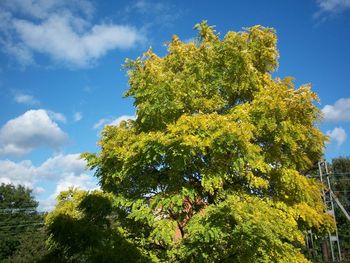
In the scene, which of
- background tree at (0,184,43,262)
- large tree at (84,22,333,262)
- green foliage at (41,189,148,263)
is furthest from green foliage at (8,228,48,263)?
large tree at (84,22,333,262)

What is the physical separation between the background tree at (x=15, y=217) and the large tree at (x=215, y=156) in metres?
45.5

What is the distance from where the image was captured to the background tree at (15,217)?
54156 millimetres

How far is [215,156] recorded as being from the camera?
11.7 metres

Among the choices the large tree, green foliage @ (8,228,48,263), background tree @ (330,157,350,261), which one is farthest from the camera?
background tree @ (330,157,350,261)

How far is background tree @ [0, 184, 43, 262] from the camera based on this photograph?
54156 millimetres

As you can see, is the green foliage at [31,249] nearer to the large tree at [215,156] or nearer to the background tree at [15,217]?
the background tree at [15,217]

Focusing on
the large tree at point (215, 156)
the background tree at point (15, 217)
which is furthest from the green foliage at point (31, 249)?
the large tree at point (215, 156)

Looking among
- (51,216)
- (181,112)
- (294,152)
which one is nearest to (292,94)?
(294,152)

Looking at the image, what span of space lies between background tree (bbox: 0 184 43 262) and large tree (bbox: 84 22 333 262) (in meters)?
45.5

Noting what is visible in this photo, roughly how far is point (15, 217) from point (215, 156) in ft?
178

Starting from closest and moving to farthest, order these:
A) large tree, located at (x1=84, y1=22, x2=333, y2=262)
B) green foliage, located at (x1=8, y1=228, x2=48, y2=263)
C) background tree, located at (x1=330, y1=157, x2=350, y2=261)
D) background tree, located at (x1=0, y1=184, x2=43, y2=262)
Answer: large tree, located at (x1=84, y1=22, x2=333, y2=262)
green foliage, located at (x1=8, y1=228, x2=48, y2=263)
background tree, located at (x1=330, y1=157, x2=350, y2=261)
background tree, located at (x1=0, y1=184, x2=43, y2=262)

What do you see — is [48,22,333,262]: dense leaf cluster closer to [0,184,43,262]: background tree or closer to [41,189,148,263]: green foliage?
[41,189,148,263]: green foliage

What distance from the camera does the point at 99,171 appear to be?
14.0 metres

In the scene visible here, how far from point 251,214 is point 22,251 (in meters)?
41.5
